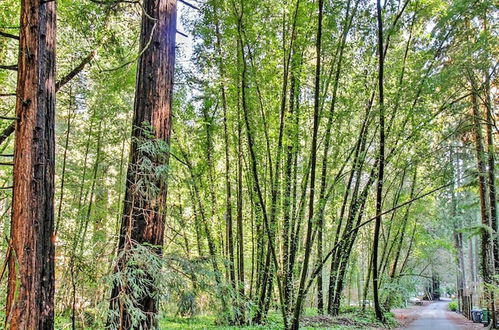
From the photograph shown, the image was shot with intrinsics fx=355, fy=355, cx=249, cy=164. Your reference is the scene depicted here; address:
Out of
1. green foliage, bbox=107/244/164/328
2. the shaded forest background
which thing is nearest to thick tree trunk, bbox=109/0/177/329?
green foliage, bbox=107/244/164/328

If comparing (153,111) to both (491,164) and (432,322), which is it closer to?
(491,164)

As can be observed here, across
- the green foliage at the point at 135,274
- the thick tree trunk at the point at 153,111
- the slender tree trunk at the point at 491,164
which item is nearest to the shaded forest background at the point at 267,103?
the slender tree trunk at the point at 491,164

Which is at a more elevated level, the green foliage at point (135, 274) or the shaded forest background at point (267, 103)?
the shaded forest background at point (267, 103)

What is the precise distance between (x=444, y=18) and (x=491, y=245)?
4.84 m

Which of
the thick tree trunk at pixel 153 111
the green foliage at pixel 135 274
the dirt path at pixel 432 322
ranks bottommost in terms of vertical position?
the dirt path at pixel 432 322

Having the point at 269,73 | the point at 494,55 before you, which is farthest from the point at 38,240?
the point at 494,55

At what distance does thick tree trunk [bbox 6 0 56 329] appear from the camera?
1682 millimetres

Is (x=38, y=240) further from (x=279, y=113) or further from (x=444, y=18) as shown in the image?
(x=444, y=18)

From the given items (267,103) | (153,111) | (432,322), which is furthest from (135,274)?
(432,322)

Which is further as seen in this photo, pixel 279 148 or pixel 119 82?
pixel 279 148

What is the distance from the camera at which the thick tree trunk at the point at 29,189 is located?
1.68m

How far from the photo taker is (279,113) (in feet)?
19.1

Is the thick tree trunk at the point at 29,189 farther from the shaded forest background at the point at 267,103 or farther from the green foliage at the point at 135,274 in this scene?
the shaded forest background at the point at 267,103

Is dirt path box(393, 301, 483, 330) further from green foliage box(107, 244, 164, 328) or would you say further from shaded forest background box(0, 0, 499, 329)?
green foliage box(107, 244, 164, 328)
